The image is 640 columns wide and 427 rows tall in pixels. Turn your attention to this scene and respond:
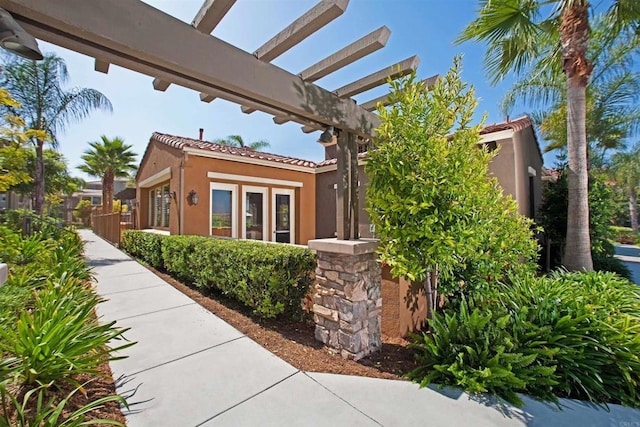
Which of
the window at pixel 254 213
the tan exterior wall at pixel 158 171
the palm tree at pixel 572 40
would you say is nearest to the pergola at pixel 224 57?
the palm tree at pixel 572 40

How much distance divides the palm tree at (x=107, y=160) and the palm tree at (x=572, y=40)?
71.8 ft

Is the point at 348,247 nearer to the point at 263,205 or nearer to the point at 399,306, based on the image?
the point at 399,306

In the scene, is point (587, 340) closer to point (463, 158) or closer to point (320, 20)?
point (463, 158)

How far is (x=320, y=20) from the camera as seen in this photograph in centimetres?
259

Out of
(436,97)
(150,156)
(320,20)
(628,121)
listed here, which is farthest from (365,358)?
(628,121)

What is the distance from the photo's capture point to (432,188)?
307 cm

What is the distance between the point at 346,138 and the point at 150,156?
35.9 feet

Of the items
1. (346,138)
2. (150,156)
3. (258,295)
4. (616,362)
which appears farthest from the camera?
(150,156)

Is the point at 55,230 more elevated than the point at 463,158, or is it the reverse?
the point at 463,158

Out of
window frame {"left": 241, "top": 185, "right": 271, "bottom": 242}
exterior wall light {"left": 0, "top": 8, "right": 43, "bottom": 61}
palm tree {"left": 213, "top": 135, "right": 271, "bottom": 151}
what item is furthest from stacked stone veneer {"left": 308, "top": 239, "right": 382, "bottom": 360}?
palm tree {"left": 213, "top": 135, "right": 271, "bottom": 151}

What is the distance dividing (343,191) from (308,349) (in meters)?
2.16

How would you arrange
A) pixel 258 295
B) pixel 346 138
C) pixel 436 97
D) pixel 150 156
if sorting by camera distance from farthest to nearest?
pixel 150 156
pixel 258 295
pixel 346 138
pixel 436 97

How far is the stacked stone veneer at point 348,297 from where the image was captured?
344cm

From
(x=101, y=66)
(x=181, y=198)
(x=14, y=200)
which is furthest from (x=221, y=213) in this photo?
(x=14, y=200)
